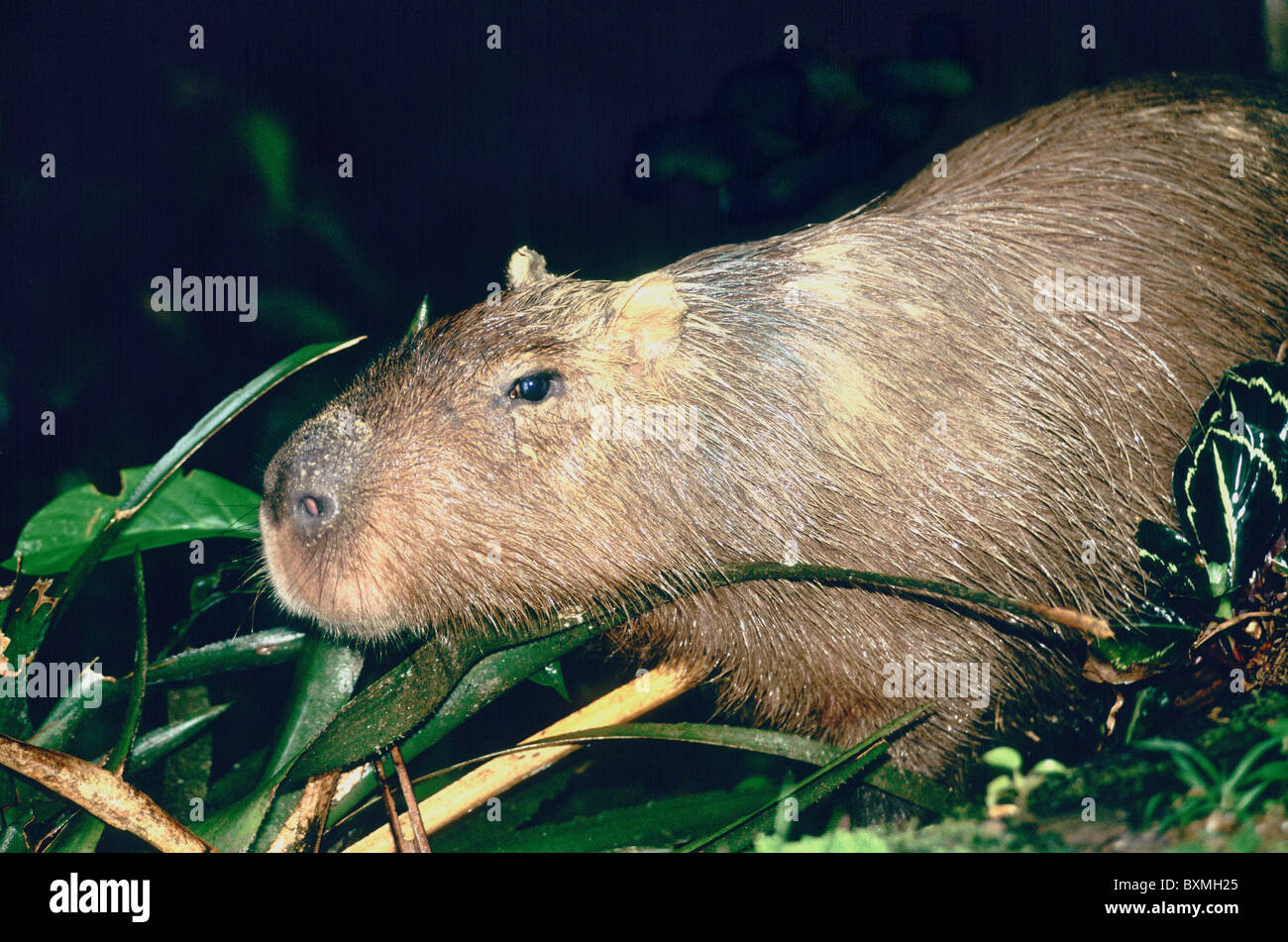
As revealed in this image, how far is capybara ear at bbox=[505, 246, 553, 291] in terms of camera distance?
2.20m

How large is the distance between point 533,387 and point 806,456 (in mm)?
588

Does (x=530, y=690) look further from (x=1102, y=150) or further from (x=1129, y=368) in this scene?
(x=1102, y=150)

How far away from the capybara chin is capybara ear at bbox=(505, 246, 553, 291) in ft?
0.37

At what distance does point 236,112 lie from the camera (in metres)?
2.55

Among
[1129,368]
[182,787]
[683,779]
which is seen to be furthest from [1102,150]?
[182,787]

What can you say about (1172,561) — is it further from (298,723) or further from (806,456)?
(298,723)

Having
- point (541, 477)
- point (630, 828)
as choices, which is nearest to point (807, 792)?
point (630, 828)

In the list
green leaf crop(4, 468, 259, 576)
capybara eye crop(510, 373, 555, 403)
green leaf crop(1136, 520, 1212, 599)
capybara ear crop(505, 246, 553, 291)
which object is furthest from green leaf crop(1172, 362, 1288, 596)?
green leaf crop(4, 468, 259, 576)

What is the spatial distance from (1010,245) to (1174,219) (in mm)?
432

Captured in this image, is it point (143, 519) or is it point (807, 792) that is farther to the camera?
point (143, 519)

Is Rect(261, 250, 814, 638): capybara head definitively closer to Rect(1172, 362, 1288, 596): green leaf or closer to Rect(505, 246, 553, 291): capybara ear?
Rect(505, 246, 553, 291): capybara ear

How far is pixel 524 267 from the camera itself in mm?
2211

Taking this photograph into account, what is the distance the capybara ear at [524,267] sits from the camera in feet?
7.23

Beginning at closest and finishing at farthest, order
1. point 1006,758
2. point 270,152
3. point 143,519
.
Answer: point 1006,758 < point 143,519 < point 270,152
